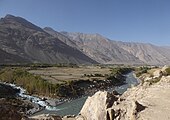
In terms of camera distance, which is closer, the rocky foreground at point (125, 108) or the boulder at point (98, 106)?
the rocky foreground at point (125, 108)

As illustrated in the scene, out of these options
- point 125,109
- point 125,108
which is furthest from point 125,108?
point 125,109

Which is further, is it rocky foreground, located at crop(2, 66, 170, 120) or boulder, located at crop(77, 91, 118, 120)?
boulder, located at crop(77, 91, 118, 120)

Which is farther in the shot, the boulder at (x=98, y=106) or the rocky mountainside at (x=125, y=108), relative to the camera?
the boulder at (x=98, y=106)

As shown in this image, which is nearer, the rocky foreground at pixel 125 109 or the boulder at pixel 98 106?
the rocky foreground at pixel 125 109

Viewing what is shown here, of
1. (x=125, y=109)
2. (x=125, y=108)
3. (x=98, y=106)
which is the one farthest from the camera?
(x=98, y=106)

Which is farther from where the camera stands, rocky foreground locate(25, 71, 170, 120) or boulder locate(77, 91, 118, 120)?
boulder locate(77, 91, 118, 120)

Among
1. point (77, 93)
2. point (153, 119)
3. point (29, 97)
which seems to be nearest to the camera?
point (153, 119)

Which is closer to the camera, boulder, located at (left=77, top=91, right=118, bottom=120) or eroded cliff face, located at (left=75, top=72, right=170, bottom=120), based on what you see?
eroded cliff face, located at (left=75, top=72, right=170, bottom=120)

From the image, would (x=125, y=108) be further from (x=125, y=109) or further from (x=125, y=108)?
(x=125, y=109)

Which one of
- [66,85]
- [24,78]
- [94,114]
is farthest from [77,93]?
Answer: [94,114]

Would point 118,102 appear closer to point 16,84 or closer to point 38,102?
point 38,102

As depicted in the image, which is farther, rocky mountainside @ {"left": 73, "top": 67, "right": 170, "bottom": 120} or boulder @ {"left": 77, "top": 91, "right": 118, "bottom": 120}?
boulder @ {"left": 77, "top": 91, "right": 118, "bottom": 120}
